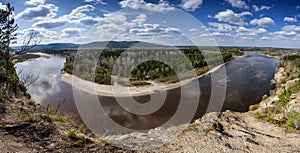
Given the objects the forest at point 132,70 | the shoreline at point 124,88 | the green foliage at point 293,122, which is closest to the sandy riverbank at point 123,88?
the shoreline at point 124,88

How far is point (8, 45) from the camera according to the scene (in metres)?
11.7

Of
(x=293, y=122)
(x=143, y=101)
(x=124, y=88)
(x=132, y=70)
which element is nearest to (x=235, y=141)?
(x=293, y=122)

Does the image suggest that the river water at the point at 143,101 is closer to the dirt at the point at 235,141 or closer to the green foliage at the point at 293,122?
the dirt at the point at 235,141

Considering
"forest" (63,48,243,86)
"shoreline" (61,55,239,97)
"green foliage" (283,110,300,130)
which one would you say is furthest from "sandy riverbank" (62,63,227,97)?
"green foliage" (283,110,300,130)

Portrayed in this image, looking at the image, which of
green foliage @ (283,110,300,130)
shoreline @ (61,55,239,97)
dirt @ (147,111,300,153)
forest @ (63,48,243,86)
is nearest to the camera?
dirt @ (147,111,300,153)

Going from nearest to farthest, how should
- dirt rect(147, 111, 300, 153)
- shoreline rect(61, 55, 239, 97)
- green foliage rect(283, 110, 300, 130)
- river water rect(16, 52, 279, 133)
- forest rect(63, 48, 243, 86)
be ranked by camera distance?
1. dirt rect(147, 111, 300, 153)
2. green foliage rect(283, 110, 300, 130)
3. river water rect(16, 52, 279, 133)
4. shoreline rect(61, 55, 239, 97)
5. forest rect(63, 48, 243, 86)

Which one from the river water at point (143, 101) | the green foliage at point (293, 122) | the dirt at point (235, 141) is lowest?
the river water at point (143, 101)

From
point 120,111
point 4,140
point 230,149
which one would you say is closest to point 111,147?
point 4,140

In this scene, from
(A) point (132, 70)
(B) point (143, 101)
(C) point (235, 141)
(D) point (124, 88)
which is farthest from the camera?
(A) point (132, 70)

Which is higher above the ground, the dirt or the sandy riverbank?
the dirt

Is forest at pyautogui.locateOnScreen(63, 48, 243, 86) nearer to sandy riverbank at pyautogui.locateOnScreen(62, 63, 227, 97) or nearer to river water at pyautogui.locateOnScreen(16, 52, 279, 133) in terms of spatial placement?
sandy riverbank at pyautogui.locateOnScreen(62, 63, 227, 97)

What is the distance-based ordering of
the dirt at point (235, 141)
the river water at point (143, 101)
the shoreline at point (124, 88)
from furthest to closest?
the shoreline at point (124, 88)
the river water at point (143, 101)
the dirt at point (235, 141)

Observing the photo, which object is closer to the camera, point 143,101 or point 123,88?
point 143,101

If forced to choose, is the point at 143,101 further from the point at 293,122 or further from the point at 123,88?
the point at 293,122
